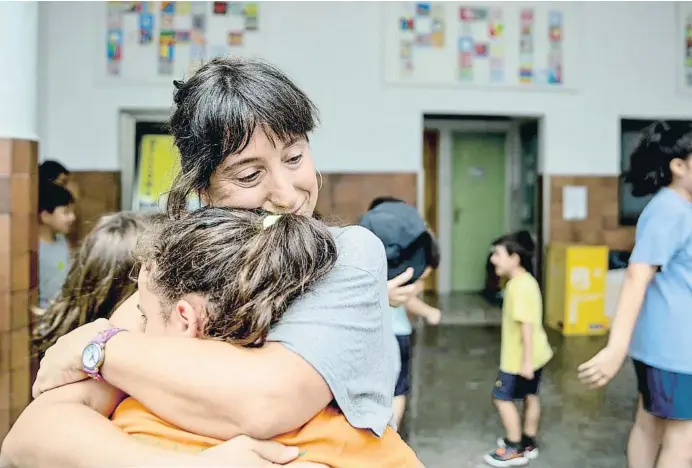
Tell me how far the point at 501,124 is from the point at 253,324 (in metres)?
6.38

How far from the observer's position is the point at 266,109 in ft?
3.03

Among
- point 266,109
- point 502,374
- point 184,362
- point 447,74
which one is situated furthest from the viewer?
point 447,74

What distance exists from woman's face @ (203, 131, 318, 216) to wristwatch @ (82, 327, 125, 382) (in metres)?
0.27

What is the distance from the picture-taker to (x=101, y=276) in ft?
4.88

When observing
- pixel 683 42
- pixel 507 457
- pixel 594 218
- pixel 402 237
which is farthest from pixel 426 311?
pixel 683 42

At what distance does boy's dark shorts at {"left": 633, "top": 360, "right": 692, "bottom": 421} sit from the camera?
1.98 meters

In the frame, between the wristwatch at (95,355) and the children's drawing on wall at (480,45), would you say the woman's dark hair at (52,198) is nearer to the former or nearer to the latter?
the wristwatch at (95,355)

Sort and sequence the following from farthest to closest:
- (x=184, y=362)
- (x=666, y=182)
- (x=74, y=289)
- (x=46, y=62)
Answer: (x=46, y=62), (x=666, y=182), (x=74, y=289), (x=184, y=362)

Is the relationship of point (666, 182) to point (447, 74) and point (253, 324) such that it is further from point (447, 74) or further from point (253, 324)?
point (447, 74)

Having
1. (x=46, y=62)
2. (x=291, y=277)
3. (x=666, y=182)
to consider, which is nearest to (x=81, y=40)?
(x=46, y=62)

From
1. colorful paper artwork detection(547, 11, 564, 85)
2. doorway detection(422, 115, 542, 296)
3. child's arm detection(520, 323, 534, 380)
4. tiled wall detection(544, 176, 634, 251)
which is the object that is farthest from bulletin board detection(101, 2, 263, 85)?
child's arm detection(520, 323, 534, 380)

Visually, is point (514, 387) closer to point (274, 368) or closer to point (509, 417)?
point (509, 417)

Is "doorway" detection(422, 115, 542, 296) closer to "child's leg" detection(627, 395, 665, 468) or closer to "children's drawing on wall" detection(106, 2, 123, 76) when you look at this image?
"children's drawing on wall" detection(106, 2, 123, 76)

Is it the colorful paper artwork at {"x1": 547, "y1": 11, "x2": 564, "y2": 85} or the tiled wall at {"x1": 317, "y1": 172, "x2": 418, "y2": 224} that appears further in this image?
the colorful paper artwork at {"x1": 547, "y1": 11, "x2": 564, "y2": 85}
